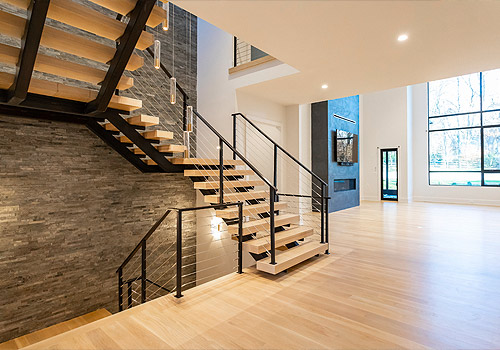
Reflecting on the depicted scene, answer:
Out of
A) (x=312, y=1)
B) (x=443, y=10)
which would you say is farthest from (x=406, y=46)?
(x=312, y=1)

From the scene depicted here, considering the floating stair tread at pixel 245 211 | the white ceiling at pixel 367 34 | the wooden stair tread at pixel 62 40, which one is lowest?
the floating stair tread at pixel 245 211

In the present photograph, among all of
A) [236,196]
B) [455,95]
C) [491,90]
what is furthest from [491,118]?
[236,196]

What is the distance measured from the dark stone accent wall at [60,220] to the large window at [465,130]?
9824 millimetres

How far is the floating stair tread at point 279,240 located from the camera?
3379 mm

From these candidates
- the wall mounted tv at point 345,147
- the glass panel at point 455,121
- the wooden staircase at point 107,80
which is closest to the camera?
the wooden staircase at point 107,80

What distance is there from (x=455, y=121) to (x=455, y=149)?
3.07 ft

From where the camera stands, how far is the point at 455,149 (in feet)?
32.9

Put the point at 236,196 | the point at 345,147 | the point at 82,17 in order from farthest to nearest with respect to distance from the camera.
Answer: the point at 345,147 < the point at 236,196 < the point at 82,17

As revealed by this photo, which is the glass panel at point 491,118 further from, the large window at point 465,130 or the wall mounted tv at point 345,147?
the wall mounted tv at point 345,147

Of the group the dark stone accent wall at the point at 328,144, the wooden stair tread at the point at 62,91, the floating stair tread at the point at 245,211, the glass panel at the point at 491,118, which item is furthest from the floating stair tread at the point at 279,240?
the glass panel at the point at 491,118

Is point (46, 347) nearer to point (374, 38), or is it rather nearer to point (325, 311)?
point (325, 311)

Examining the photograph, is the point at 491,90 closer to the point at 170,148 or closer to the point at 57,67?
the point at 170,148

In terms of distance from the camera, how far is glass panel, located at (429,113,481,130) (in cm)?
962

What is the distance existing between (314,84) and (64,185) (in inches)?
174
